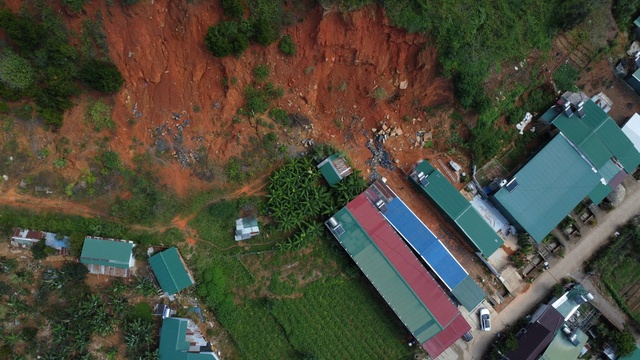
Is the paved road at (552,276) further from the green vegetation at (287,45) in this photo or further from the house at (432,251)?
the green vegetation at (287,45)

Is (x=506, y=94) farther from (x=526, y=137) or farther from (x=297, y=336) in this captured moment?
(x=297, y=336)

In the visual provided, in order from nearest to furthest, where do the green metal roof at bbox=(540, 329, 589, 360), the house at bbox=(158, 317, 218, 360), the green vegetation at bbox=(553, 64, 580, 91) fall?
1. the house at bbox=(158, 317, 218, 360)
2. the green metal roof at bbox=(540, 329, 589, 360)
3. the green vegetation at bbox=(553, 64, 580, 91)

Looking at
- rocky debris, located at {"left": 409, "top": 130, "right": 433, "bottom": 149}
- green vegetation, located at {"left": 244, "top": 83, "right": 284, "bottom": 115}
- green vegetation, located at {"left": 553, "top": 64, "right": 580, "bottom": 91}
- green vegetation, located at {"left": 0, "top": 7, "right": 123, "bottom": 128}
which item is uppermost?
green vegetation, located at {"left": 0, "top": 7, "right": 123, "bottom": 128}

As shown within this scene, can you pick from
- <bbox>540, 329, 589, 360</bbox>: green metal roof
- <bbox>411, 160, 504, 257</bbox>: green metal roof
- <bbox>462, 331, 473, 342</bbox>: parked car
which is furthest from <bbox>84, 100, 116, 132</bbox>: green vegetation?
<bbox>540, 329, 589, 360</bbox>: green metal roof

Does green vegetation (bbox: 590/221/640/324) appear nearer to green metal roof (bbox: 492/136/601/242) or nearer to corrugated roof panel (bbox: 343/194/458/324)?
green metal roof (bbox: 492/136/601/242)

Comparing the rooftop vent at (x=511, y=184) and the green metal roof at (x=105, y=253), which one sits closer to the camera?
the green metal roof at (x=105, y=253)

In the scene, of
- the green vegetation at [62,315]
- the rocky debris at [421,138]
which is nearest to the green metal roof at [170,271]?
the green vegetation at [62,315]

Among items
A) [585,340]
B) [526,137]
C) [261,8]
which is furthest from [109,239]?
[585,340]
